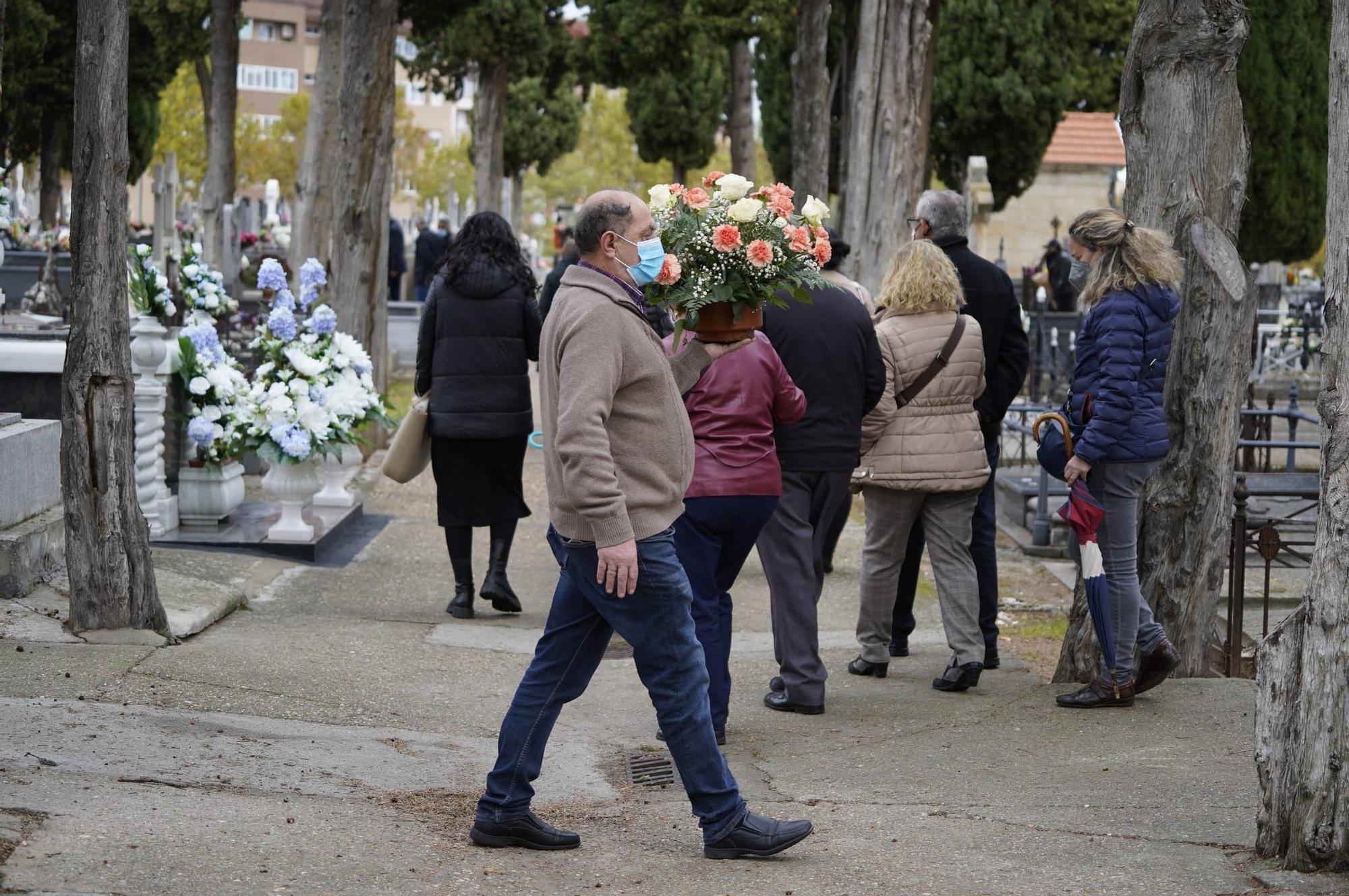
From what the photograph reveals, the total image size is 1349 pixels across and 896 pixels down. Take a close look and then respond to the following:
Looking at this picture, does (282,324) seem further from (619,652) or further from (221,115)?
(221,115)

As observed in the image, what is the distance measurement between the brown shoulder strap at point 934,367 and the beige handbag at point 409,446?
109 inches

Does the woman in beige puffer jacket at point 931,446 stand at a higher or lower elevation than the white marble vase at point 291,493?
higher

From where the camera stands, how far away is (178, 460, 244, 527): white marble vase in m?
10.1

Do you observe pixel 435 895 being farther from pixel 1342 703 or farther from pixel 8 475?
pixel 8 475

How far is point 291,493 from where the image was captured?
9922 mm

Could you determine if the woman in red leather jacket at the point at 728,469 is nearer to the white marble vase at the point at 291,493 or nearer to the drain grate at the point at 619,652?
the drain grate at the point at 619,652

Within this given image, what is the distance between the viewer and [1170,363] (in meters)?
6.87

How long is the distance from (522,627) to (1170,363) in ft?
11.6

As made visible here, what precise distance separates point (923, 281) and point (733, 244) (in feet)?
4.76

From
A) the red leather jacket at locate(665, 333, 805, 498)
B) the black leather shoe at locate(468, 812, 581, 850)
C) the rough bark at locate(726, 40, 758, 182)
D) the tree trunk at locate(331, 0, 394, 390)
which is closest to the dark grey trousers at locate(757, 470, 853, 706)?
the red leather jacket at locate(665, 333, 805, 498)

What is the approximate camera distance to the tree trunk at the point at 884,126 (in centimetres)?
1689

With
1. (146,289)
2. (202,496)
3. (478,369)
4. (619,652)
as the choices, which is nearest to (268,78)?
(202,496)

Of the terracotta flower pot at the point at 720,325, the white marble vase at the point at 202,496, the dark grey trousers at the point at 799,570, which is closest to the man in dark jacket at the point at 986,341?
the dark grey trousers at the point at 799,570

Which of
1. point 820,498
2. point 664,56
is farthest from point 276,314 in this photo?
point 664,56
